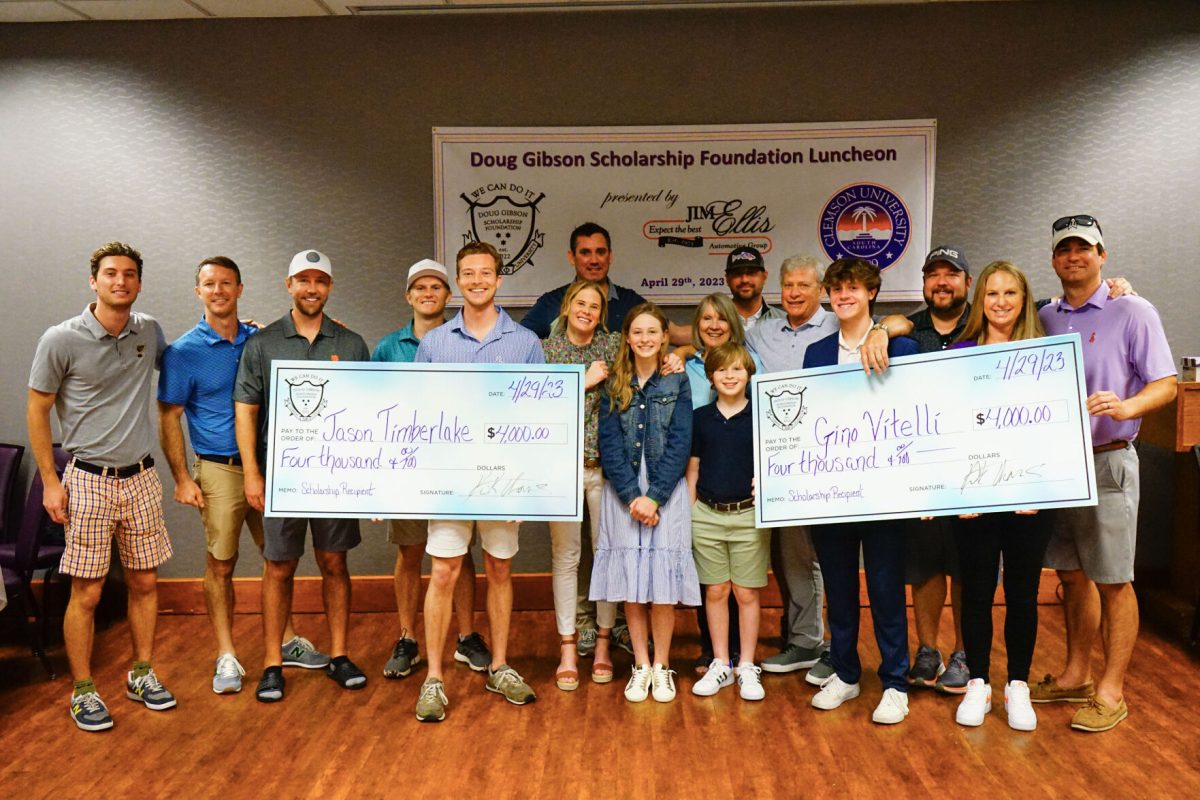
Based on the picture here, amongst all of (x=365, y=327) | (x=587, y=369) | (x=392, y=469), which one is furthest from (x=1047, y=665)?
(x=365, y=327)

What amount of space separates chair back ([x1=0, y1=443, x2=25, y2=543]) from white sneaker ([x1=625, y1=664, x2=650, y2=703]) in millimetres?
3084

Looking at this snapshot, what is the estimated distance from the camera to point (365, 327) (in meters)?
4.64

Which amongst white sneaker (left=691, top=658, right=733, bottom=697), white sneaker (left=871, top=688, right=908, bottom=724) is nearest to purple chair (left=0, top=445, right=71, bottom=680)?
white sneaker (left=691, top=658, right=733, bottom=697)

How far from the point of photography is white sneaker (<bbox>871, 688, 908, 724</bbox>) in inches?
123

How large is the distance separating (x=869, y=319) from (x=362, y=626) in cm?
270

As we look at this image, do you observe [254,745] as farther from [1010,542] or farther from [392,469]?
[1010,542]

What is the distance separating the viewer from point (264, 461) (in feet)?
11.4

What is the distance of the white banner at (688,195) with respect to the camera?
4.50m

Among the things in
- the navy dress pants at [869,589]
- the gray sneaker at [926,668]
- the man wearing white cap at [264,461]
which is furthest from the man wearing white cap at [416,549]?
the gray sneaker at [926,668]

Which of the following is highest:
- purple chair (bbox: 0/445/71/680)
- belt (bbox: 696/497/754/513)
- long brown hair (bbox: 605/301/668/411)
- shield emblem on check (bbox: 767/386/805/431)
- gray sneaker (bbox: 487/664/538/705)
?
long brown hair (bbox: 605/301/668/411)

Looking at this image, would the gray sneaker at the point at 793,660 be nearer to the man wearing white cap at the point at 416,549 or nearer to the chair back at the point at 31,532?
the man wearing white cap at the point at 416,549

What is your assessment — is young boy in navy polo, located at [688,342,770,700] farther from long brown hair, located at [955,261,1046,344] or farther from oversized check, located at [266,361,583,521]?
long brown hair, located at [955,261,1046,344]

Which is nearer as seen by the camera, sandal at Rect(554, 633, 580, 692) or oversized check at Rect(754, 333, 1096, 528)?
oversized check at Rect(754, 333, 1096, 528)

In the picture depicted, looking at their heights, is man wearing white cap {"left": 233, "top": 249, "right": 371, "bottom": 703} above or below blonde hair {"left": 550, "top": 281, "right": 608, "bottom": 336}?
below
